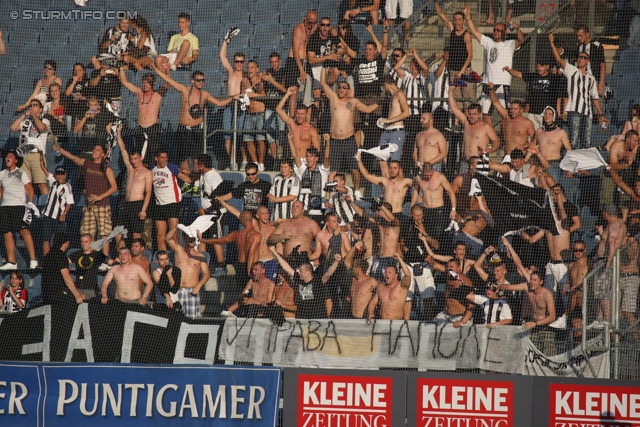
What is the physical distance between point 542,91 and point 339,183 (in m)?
2.65

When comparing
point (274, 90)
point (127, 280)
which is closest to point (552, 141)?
point (274, 90)

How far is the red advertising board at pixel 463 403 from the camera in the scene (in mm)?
8656

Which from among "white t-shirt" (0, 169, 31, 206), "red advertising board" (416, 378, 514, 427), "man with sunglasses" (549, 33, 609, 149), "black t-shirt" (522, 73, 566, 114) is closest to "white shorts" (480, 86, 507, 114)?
"black t-shirt" (522, 73, 566, 114)

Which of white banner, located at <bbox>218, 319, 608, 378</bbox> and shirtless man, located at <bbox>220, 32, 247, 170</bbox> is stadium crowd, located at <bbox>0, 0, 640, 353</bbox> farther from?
white banner, located at <bbox>218, 319, 608, 378</bbox>

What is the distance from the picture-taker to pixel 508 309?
31.3 ft

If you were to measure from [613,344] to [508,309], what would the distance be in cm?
115

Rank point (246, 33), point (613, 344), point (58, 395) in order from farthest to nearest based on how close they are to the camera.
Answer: point (246, 33)
point (58, 395)
point (613, 344)

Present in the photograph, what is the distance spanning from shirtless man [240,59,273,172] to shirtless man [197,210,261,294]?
76 cm

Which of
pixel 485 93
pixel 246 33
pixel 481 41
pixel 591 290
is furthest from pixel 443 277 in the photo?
pixel 246 33

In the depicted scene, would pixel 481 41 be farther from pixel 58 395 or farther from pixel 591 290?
pixel 58 395

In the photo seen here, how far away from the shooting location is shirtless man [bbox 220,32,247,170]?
436 inches

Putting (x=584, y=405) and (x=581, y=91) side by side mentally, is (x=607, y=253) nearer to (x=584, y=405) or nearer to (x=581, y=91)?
(x=584, y=405)

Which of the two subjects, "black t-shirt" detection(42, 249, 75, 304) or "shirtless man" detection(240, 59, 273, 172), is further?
"shirtless man" detection(240, 59, 273, 172)

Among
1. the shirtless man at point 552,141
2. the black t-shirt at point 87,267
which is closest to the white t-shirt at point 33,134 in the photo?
the black t-shirt at point 87,267
